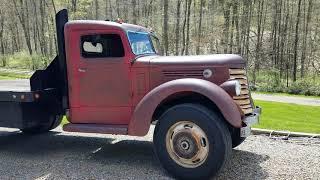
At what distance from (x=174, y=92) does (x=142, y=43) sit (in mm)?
1434

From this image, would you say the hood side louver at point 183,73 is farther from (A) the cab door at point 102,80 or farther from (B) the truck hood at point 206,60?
(A) the cab door at point 102,80

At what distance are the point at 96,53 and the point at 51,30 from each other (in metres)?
34.3

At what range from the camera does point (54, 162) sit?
21.1ft

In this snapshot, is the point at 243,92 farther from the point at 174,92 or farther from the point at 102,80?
the point at 102,80

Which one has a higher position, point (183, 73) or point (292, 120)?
point (183, 73)

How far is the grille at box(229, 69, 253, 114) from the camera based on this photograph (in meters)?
5.92

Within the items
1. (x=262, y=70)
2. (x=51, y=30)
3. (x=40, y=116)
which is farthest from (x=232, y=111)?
(x=51, y=30)

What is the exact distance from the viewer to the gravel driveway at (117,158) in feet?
19.1

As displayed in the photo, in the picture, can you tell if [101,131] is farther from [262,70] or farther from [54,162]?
[262,70]

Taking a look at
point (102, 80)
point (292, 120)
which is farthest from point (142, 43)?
point (292, 120)

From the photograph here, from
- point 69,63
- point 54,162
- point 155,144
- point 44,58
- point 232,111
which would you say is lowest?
point 44,58

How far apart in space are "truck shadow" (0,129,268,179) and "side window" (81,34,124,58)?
153 cm

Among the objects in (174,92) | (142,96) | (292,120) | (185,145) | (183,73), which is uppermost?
(183,73)

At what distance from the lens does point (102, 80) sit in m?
6.41
